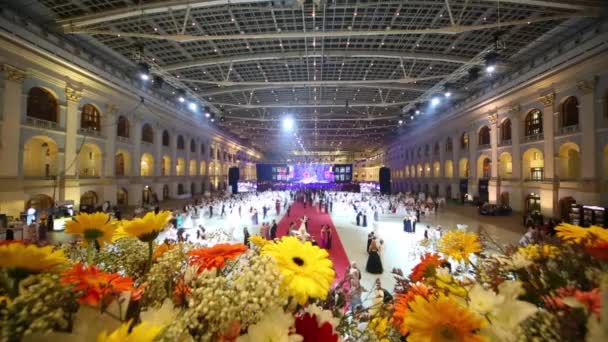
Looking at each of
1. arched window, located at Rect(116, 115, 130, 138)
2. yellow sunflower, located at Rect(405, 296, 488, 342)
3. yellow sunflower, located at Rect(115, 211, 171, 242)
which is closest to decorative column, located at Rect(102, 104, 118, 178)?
arched window, located at Rect(116, 115, 130, 138)

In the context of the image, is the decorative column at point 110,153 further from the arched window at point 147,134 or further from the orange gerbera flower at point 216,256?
the orange gerbera flower at point 216,256

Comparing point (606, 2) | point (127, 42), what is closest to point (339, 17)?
point (606, 2)

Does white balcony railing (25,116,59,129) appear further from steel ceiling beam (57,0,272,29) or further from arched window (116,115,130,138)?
arched window (116,115,130,138)

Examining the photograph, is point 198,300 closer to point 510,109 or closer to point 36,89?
point 36,89

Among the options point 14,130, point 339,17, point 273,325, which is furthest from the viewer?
point 339,17

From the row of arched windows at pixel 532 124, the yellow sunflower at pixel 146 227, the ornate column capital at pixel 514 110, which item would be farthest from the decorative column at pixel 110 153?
the row of arched windows at pixel 532 124

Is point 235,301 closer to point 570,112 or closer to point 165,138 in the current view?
point 570,112

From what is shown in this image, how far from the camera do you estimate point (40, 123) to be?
15109 millimetres

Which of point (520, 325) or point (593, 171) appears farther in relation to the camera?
point (593, 171)

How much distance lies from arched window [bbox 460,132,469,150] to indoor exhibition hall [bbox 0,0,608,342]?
12.4 inches

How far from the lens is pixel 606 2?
1212 centimetres

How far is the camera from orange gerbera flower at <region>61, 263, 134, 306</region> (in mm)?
979

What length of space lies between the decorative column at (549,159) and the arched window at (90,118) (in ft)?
106

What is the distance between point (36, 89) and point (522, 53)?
104ft
